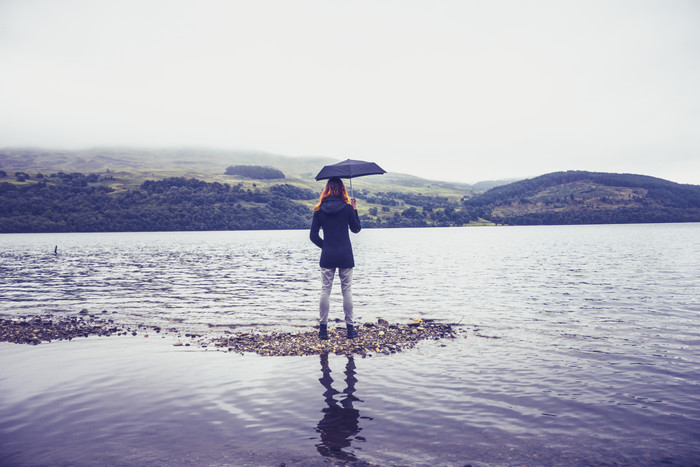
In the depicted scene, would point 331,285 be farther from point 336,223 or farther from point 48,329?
point 48,329

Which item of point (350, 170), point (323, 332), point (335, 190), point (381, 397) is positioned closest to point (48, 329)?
point (323, 332)

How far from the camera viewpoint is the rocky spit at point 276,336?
14.1m

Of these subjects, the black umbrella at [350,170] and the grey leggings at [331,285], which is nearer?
the black umbrella at [350,170]

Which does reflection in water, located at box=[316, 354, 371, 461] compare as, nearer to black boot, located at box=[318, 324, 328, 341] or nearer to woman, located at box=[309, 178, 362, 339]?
black boot, located at box=[318, 324, 328, 341]

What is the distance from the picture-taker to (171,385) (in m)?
10.8

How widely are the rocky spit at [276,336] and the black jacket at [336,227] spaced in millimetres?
2684

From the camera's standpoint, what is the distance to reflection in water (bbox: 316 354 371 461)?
731cm

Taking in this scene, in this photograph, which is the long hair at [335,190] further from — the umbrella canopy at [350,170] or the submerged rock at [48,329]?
the submerged rock at [48,329]

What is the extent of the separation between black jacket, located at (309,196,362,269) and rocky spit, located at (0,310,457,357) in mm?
2684

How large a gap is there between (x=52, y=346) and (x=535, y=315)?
775 inches

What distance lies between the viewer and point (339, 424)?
27.5 ft

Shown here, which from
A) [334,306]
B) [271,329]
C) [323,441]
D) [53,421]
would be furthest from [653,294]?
[53,421]

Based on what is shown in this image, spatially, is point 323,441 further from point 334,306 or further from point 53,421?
point 334,306

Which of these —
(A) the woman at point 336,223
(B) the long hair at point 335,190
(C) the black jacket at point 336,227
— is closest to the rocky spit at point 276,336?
(A) the woman at point 336,223
